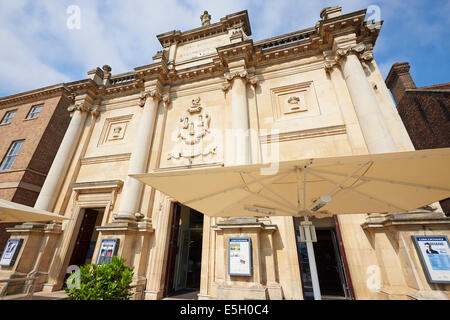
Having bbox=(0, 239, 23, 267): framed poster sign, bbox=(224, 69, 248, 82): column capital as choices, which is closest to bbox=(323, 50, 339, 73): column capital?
bbox=(224, 69, 248, 82): column capital

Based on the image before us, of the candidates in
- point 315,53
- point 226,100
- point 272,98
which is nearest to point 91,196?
point 226,100

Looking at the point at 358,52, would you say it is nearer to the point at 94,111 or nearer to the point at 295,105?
the point at 295,105

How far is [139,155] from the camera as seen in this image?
903 centimetres

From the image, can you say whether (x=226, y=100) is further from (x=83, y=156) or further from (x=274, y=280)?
(x=83, y=156)

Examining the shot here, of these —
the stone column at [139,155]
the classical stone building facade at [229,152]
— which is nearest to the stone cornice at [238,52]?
the classical stone building facade at [229,152]

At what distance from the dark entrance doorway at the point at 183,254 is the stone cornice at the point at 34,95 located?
13.2 metres

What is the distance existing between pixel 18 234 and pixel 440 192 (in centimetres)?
1417

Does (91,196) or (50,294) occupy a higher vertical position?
(91,196)

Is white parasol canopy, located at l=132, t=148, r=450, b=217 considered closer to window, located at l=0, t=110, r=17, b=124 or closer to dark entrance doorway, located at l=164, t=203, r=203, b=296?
dark entrance doorway, located at l=164, t=203, r=203, b=296

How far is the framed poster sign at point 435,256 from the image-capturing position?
445 cm

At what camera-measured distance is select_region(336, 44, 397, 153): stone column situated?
6301 mm

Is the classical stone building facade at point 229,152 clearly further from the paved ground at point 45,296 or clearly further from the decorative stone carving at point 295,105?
the paved ground at point 45,296

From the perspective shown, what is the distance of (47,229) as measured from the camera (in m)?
8.61

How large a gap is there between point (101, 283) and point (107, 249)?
3279mm
